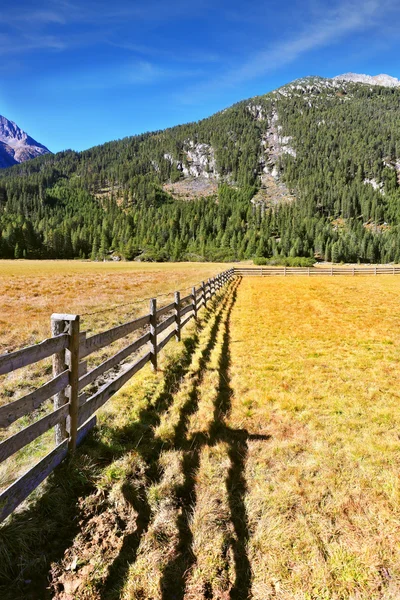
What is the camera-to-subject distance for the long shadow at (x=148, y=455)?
102 inches

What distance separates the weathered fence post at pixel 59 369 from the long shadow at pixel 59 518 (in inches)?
14.0

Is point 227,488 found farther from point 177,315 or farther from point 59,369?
point 177,315

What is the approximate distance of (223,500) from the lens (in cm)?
351

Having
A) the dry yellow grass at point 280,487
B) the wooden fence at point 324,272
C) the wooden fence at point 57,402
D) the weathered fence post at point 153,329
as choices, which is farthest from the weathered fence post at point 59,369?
the wooden fence at point 324,272

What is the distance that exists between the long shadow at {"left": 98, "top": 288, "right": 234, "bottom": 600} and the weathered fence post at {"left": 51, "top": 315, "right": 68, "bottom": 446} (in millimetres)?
1019

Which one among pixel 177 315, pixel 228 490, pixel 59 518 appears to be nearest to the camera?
pixel 59 518

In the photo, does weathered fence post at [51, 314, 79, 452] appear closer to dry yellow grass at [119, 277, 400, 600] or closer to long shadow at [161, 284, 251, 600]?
dry yellow grass at [119, 277, 400, 600]

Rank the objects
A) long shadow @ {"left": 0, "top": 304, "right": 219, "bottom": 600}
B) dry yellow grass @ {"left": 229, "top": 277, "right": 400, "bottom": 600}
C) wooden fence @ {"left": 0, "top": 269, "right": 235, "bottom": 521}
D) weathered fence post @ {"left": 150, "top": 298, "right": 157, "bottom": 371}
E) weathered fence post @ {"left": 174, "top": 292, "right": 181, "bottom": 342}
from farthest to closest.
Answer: weathered fence post @ {"left": 174, "top": 292, "right": 181, "bottom": 342} → weathered fence post @ {"left": 150, "top": 298, "right": 157, "bottom": 371} → wooden fence @ {"left": 0, "top": 269, "right": 235, "bottom": 521} → dry yellow grass @ {"left": 229, "top": 277, "right": 400, "bottom": 600} → long shadow @ {"left": 0, "top": 304, "right": 219, "bottom": 600}

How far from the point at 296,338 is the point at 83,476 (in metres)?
9.08

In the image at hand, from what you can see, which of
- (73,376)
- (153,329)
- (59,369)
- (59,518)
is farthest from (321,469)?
(153,329)

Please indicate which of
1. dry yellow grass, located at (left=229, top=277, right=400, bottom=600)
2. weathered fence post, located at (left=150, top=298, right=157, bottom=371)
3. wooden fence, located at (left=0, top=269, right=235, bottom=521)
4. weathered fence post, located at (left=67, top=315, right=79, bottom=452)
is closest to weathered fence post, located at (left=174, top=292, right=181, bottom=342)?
dry yellow grass, located at (left=229, top=277, right=400, bottom=600)

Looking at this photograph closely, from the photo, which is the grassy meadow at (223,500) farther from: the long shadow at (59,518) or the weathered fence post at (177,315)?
the weathered fence post at (177,315)

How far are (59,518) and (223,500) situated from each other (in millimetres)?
1794

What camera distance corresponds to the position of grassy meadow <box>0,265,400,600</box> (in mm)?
2594
